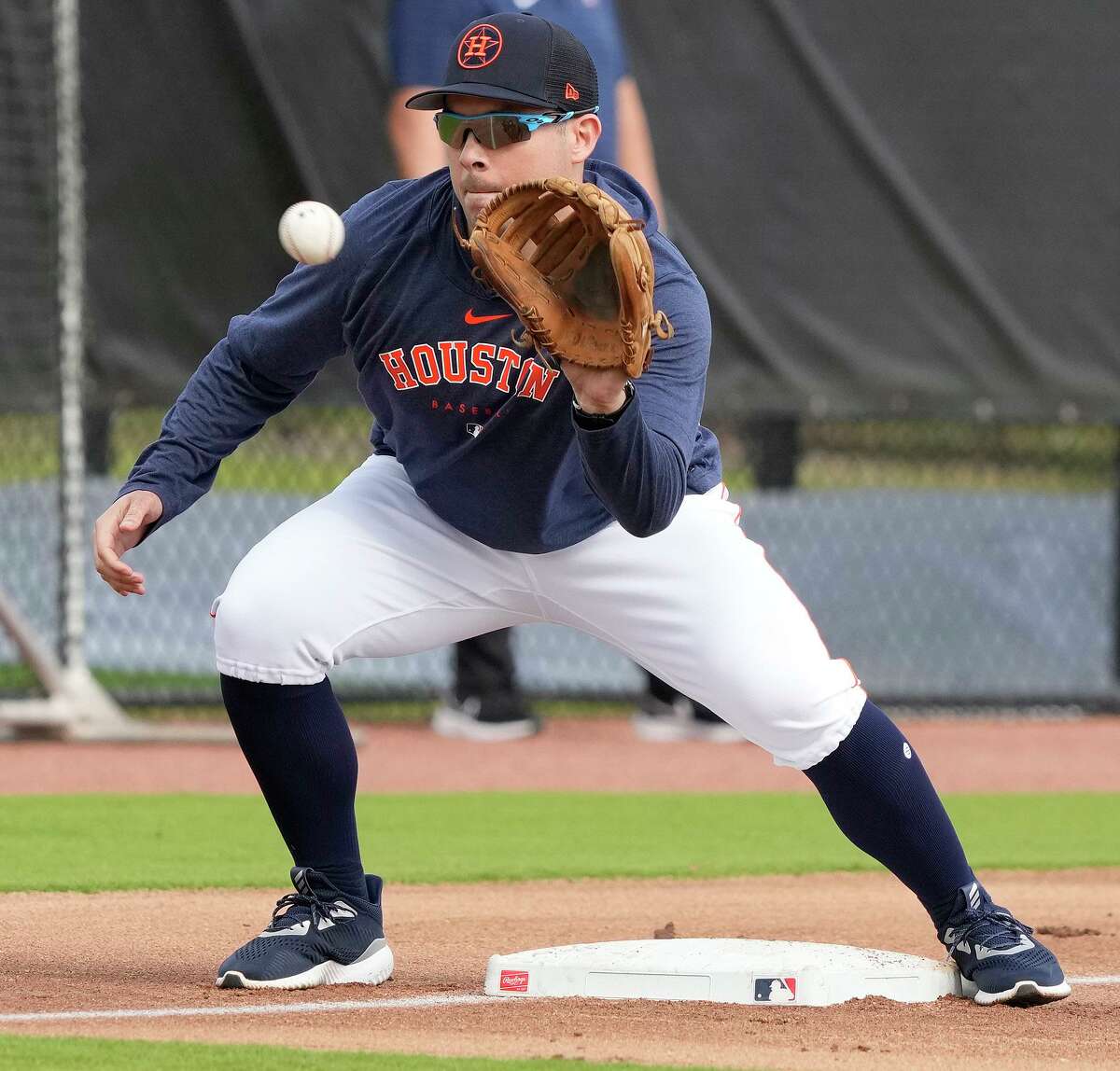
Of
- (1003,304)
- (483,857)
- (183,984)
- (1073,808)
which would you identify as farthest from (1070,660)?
(183,984)

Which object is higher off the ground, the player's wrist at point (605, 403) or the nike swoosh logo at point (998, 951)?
the player's wrist at point (605, 403)

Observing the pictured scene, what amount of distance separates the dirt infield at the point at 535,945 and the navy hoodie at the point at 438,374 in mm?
811

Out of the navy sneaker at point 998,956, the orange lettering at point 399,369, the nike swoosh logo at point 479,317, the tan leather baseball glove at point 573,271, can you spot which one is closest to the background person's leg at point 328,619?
the orange lettering at point 399,369

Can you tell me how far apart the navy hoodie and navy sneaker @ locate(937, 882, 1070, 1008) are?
87 cm

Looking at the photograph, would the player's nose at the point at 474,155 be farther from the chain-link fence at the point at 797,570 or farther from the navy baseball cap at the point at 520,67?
the chain-link fence at the point at 797,570

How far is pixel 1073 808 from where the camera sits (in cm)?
586

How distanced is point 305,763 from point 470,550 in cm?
46

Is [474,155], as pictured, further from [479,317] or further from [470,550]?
[470,550]

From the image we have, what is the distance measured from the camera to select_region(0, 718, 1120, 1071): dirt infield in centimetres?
304

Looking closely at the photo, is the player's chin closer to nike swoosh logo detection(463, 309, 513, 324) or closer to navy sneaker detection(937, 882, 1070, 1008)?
nike swoosh logo detection(463, 309, 513, 324)

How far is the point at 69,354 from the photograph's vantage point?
263 inches

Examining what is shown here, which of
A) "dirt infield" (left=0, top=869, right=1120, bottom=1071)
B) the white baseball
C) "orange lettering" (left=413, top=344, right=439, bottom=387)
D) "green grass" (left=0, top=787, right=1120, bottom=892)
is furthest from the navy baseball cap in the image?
"green grass" (left=0, top=787, right=1120, bottom=892)

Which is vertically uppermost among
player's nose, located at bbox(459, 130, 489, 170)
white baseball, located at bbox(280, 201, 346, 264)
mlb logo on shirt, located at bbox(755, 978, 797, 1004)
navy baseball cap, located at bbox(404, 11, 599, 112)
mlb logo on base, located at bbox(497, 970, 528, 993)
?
navy baseball cap, located at bbox(404, 11, 599, 112)

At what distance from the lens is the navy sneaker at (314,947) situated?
3.39 m
